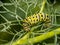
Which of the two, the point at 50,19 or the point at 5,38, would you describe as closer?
the point at 50,19

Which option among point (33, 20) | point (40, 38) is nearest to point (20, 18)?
point (33, 20)

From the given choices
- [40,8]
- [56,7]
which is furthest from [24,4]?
[56,7]

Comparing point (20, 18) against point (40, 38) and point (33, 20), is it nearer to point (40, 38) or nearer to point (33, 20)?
point (33, 20)

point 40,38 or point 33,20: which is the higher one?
point 33,20

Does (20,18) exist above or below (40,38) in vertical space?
above

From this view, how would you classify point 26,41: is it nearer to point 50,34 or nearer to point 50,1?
point 50,34

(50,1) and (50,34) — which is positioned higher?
(50,1)

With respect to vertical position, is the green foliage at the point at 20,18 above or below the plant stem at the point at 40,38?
above

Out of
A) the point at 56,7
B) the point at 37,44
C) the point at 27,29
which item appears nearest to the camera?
the point at 27,29

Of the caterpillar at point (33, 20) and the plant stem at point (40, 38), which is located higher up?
the caterpillar at point (33, 20)

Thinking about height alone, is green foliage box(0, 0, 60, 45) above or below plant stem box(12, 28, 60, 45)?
above

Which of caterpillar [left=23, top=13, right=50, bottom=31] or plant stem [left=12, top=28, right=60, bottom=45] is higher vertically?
caterpillar [left=23, top=13, right=50, bottom=31]
